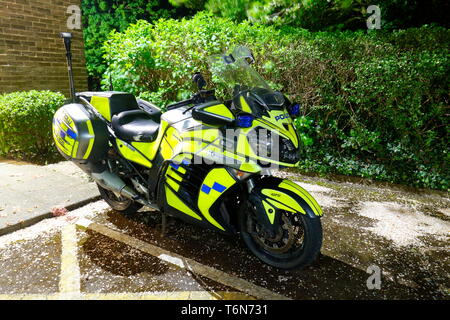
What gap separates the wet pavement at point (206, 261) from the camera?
2.36 meters

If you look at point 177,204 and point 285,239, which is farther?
point 177,204

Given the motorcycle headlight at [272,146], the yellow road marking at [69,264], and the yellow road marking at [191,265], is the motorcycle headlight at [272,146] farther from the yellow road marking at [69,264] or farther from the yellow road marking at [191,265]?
the yellow road marking at [69,264]

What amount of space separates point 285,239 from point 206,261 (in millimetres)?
700

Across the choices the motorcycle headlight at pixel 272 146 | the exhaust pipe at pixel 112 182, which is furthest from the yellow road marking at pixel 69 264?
the motorcycle headlight at pixel 272 146

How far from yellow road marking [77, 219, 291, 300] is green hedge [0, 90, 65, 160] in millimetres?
2811

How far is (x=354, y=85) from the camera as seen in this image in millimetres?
4672

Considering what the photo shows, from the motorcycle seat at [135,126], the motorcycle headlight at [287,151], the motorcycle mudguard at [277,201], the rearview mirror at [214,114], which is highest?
the rearview mirror at [214,114]

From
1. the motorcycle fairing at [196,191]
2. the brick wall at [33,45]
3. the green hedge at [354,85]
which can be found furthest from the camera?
the brick wall at [33,45]

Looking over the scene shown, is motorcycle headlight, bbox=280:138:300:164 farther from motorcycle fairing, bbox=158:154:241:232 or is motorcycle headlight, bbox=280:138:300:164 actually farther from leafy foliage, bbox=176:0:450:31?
leafy foliage, bbox=176:0:450:31

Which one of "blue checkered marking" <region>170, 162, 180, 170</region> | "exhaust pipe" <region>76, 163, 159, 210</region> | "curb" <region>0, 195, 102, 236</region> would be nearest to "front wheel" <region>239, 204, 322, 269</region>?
"blue checkered marking" <region>170, 162, 180, 170</region>

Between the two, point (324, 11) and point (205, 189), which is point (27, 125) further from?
point (324, 11)

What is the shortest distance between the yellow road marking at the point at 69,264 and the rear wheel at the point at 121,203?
48 cm

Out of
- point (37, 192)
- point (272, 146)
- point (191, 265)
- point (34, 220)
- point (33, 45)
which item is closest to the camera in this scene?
point (272, 146)

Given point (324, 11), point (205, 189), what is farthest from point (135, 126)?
point (324, 11)
